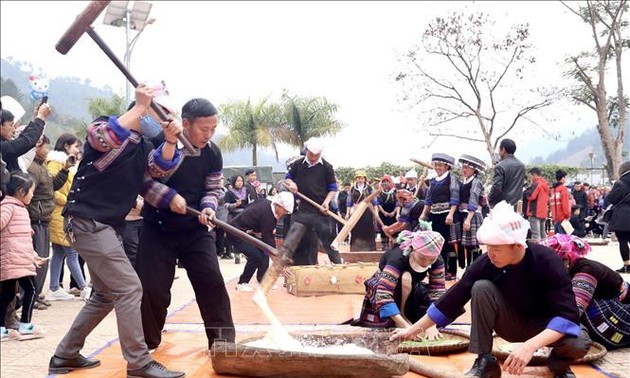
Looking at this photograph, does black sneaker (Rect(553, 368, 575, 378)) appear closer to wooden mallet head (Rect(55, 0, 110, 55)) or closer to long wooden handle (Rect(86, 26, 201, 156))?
long wooden handle (Rect(86, 26, 201, 156))

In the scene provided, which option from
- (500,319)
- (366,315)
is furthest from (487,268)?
(366,315)

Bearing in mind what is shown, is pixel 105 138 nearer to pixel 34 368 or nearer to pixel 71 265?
pixel 34 368

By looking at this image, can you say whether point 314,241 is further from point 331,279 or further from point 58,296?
point 58,296

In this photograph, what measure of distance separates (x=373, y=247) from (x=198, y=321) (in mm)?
6148

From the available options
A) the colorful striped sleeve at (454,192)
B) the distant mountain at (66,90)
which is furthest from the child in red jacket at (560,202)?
the distant mountain at (66,90)

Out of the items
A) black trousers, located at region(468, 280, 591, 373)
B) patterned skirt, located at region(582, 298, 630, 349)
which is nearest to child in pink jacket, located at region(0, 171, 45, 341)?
black trousers, located at region(468, 280, 591, 373)

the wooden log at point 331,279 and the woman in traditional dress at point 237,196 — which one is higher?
the woman in traditional dress at point 237,196

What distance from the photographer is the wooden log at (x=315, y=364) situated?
3.50 metres

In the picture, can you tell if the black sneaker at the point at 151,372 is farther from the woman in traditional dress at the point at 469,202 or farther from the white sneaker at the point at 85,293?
the woman in traditional dress at the point at 469,202

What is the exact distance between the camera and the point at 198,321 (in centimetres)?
584

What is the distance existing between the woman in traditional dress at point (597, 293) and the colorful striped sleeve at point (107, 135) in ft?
8.97

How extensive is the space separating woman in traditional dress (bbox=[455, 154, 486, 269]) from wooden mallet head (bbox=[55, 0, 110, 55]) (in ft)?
17.8

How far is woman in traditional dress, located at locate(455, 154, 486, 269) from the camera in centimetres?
806

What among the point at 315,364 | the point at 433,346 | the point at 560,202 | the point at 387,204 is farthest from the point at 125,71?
the point at 560,202
